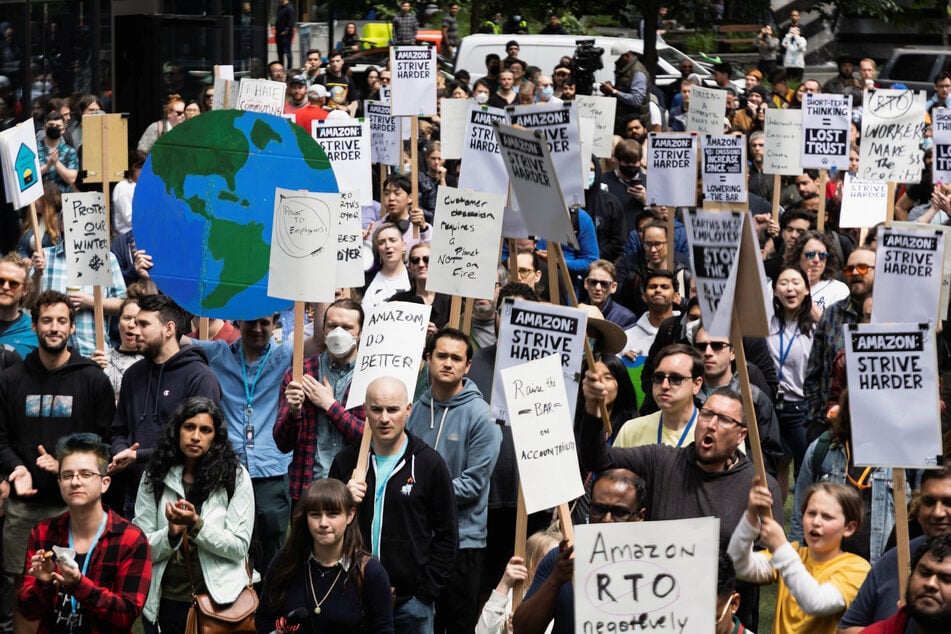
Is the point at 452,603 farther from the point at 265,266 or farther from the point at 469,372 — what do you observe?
the point at 265,266

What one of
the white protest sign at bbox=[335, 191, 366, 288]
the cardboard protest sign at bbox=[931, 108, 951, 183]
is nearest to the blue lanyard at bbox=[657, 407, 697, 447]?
the white protest sign at bbox=[335, 191, 366, 288]

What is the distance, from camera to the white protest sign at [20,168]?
10711 millimetres

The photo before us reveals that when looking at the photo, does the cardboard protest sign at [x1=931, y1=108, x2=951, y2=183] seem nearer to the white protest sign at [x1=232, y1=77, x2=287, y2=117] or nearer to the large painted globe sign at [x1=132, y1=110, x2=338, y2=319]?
the white protest sign at [x1=232, y1=77, x2=287, y2=117]

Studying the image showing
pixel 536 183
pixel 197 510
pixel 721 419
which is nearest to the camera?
pixel 721 419

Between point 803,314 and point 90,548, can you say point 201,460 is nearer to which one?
point 90,548

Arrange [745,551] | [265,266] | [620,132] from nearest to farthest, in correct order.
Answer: [745,551]
[265,266]
[620,132]

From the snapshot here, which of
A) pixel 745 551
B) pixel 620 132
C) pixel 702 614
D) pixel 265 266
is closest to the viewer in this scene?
pixel 702 614

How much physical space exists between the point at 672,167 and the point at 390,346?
558 cm

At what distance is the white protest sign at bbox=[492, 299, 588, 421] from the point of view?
6469 millimetres

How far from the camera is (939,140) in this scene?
40.6ft

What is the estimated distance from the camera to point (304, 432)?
7574 millimetres

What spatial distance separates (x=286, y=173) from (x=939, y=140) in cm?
566

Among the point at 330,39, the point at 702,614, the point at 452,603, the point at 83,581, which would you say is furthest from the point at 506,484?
the point at 330,39

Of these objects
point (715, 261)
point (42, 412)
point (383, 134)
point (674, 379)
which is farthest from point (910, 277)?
point (383, 134)
